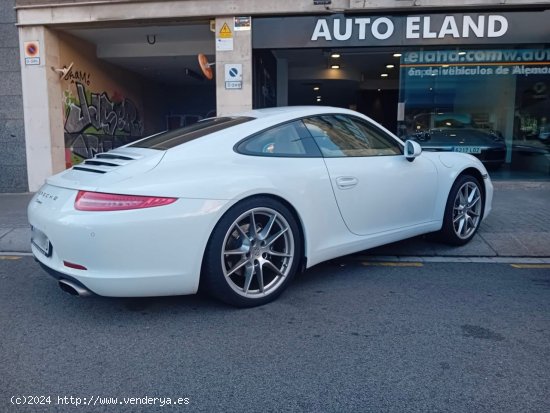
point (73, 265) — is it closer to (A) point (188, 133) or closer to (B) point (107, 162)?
(B) point (107, 162)

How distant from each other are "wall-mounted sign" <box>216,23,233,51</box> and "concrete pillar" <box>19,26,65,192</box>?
11.2ft

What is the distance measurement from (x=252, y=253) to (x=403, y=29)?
7.25 metres

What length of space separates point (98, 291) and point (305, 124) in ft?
6.92

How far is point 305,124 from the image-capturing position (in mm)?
4242

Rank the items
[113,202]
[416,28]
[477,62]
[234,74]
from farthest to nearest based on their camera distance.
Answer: [477,62]
[234,74]
[416,28]
[113,202]

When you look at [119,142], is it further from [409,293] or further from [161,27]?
[409,293]

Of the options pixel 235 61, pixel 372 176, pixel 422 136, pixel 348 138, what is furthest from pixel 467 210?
pixel 235 61

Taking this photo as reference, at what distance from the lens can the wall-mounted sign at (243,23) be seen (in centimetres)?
947

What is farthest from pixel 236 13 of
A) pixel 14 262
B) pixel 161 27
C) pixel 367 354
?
pixel 367 354

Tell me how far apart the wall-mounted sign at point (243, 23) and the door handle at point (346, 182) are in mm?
6215

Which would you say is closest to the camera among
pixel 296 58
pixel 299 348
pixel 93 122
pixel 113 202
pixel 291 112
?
pixel 299 348

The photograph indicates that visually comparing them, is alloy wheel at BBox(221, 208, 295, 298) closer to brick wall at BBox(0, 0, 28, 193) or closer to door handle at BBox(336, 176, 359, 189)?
door handle at BBox(336, 176, 359, 189)

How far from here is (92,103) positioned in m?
12.0

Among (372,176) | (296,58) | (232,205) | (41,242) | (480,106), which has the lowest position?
(41,242)
